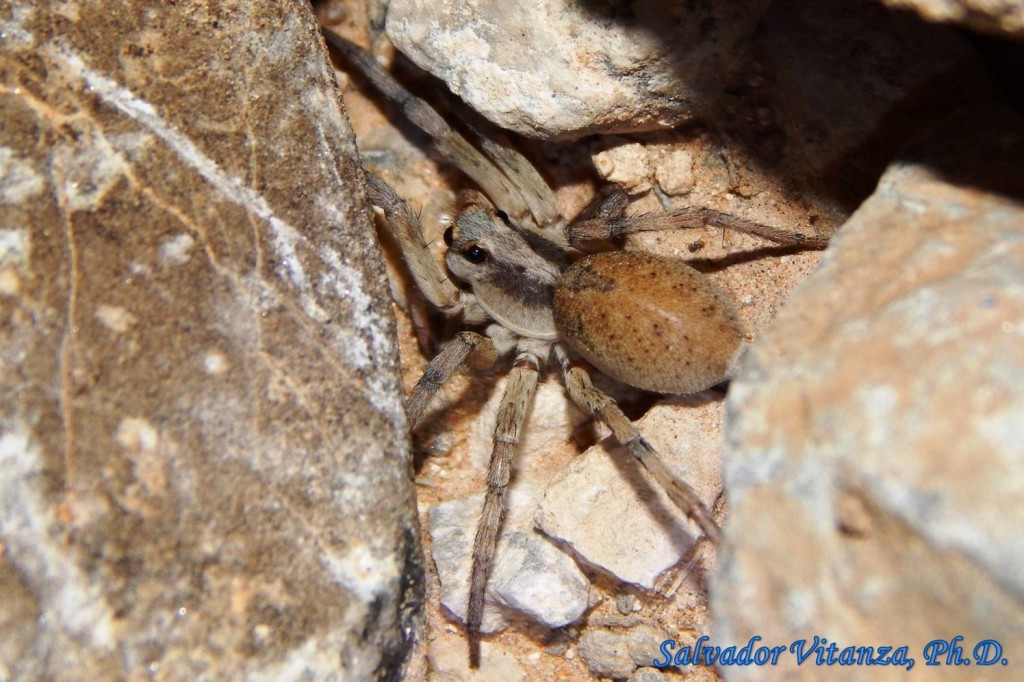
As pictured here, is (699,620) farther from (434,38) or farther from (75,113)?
(75,113)

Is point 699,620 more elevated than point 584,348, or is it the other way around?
point 584,348

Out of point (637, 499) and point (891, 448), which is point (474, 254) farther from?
point (891, 448)

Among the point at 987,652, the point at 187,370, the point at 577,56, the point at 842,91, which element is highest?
the point at 842,91

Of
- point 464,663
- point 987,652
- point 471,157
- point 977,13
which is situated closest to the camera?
point 987,652

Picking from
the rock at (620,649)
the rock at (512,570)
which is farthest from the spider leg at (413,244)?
the rock at (620,649)

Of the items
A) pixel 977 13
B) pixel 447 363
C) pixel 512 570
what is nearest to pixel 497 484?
pixel 512 570

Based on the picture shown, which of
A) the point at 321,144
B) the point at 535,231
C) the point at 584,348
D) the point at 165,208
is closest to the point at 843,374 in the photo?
the point at 584,348
